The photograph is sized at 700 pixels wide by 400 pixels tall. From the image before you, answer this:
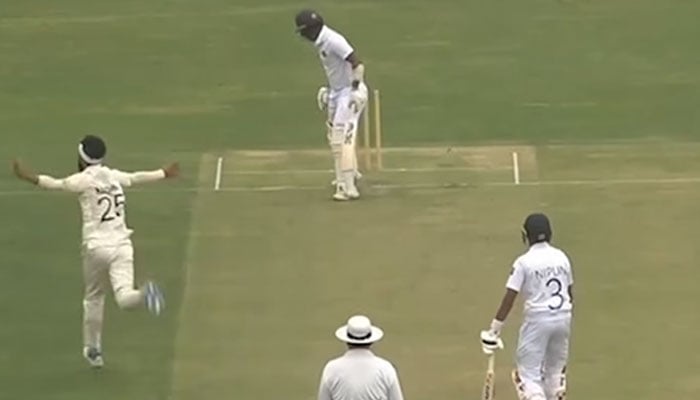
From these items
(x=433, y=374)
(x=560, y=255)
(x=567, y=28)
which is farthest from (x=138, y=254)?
(x=567, y=28)

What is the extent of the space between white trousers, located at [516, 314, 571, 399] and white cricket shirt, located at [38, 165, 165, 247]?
3345 millimetres

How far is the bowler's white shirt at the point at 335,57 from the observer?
1980 centimetres

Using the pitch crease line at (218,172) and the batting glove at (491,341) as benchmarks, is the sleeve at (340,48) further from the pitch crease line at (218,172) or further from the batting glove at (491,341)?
the batting glove at (491,341)

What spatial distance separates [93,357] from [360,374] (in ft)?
14.7

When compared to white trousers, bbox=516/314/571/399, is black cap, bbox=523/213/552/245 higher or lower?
higher

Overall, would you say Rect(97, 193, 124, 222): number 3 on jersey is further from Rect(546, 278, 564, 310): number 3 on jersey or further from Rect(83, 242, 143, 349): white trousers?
Rect(546, 278, 564, 310): number 3 on jersey

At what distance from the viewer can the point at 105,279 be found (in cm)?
1532

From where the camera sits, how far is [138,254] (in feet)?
60.8

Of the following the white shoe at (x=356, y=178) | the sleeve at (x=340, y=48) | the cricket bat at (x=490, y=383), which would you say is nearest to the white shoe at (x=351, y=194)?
the white shoe at (x=356, y=178)

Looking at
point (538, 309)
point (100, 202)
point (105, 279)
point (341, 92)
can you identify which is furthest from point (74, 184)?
point (341, 92)

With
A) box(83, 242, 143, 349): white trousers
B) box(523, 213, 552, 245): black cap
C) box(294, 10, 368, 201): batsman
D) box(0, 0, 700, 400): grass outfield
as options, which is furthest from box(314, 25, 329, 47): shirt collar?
box(523, 213, 552, 245): black cap

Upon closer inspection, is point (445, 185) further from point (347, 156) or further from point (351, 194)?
point (347, 156)

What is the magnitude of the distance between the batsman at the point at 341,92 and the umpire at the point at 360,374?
8.24 metres

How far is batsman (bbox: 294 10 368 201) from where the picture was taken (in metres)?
19.8
